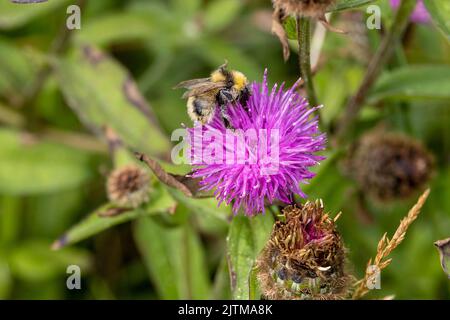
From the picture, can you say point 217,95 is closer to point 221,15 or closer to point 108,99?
point 108,99

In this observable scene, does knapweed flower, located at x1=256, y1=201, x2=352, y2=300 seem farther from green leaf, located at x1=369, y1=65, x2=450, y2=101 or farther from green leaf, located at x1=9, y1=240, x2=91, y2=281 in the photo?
green leaf, located at x1=9, y1=240, x2=91, y2=281

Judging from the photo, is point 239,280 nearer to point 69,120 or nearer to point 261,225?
point 261,225

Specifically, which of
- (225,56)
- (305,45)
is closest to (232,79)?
(305,45)

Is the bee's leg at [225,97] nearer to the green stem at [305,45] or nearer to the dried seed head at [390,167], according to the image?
the green stem at [305,45]

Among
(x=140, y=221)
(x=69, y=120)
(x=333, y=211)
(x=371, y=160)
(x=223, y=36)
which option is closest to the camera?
(x=333, y=211)

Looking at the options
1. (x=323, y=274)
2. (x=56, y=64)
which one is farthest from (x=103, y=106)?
(x=323, y=274)

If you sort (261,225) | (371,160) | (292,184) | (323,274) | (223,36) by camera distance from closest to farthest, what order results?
(323,274) → (292,184) → (261,225) → (371,160) → (223,36)
